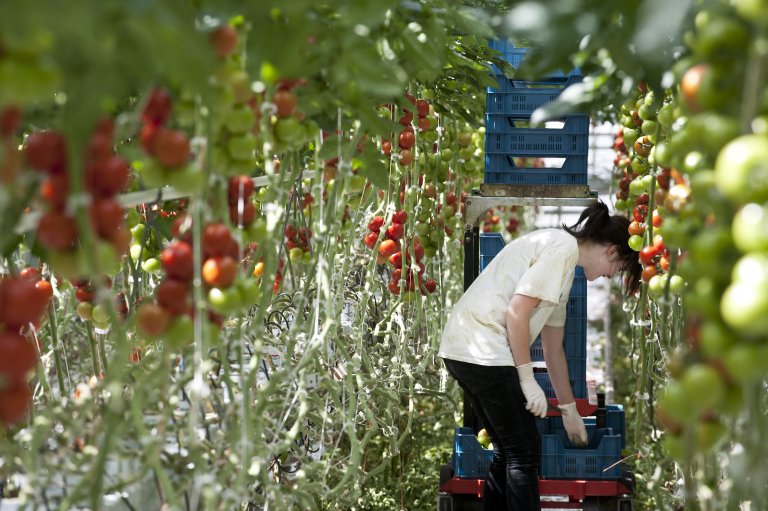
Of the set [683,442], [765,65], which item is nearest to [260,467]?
[683,442]

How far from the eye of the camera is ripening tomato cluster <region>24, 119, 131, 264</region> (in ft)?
2.96

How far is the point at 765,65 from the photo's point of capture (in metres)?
0.87

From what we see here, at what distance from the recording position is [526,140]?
288cm

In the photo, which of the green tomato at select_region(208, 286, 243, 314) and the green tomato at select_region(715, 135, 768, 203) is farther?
the green tomato at select_region(208, 286, 243, 314)

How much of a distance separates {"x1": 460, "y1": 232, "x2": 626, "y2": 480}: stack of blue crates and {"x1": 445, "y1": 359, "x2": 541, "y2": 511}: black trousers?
19cm

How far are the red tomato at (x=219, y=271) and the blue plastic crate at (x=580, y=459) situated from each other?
167 cm

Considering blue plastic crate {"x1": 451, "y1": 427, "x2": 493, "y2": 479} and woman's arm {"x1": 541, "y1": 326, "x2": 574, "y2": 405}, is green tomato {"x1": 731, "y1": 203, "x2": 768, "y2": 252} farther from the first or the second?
blue plastic crate {"x1": 451, "y1": 427, "x2": 493, "y2": 479}

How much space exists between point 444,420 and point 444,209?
1.27 meters

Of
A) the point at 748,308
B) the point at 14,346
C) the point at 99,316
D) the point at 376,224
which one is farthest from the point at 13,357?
the point at 376,224

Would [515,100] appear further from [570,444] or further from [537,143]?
[570,444]

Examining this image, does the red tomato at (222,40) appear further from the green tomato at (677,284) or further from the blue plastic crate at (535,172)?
the blue plastic crate at (535,172)

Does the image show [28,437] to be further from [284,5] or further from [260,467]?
[284,5]

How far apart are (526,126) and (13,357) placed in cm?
230

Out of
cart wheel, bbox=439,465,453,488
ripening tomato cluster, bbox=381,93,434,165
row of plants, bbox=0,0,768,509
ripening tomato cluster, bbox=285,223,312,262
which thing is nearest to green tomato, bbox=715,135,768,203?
row of plants, bbox=0,0,768,509
